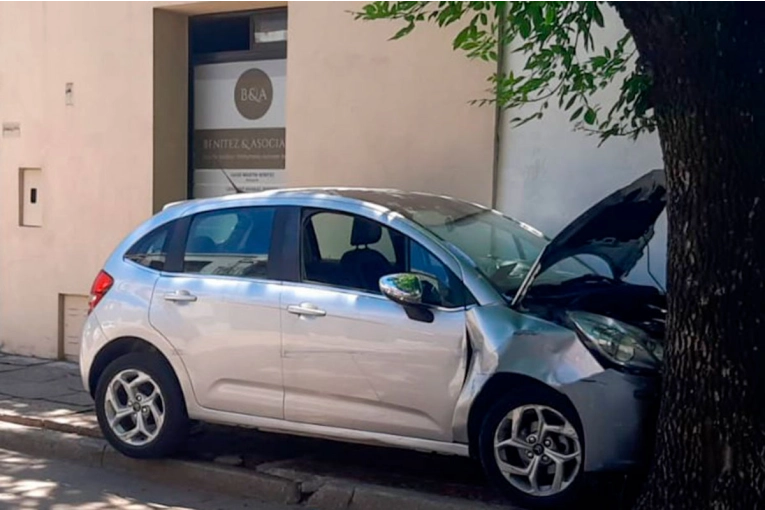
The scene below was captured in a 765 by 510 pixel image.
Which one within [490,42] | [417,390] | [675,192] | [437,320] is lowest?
[417,390]

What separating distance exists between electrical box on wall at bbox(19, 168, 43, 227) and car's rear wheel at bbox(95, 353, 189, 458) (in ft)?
16.0

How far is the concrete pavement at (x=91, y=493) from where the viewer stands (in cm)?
664

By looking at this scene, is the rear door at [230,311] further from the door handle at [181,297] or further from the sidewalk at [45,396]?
the sidewalk at [45,396]

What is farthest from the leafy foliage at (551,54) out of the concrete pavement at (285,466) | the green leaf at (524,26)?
the concrete pavement at (285,466)

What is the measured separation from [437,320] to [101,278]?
2.68 m

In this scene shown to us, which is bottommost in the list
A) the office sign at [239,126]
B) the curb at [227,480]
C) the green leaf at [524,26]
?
the curb at [227,480]

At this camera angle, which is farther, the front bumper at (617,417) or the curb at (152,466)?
the curb at (152,466)

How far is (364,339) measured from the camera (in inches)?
253

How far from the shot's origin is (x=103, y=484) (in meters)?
7.17

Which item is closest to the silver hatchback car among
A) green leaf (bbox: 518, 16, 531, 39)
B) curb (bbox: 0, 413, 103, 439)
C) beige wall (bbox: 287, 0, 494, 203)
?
curb (bbox: 0, 413, 103, 439)

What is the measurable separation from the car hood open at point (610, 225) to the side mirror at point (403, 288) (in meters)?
0.56

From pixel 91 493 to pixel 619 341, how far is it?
11.4ft

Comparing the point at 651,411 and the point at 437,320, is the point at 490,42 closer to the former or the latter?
the point at 437,320

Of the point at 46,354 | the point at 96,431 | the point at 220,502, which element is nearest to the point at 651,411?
the point at 220,502
